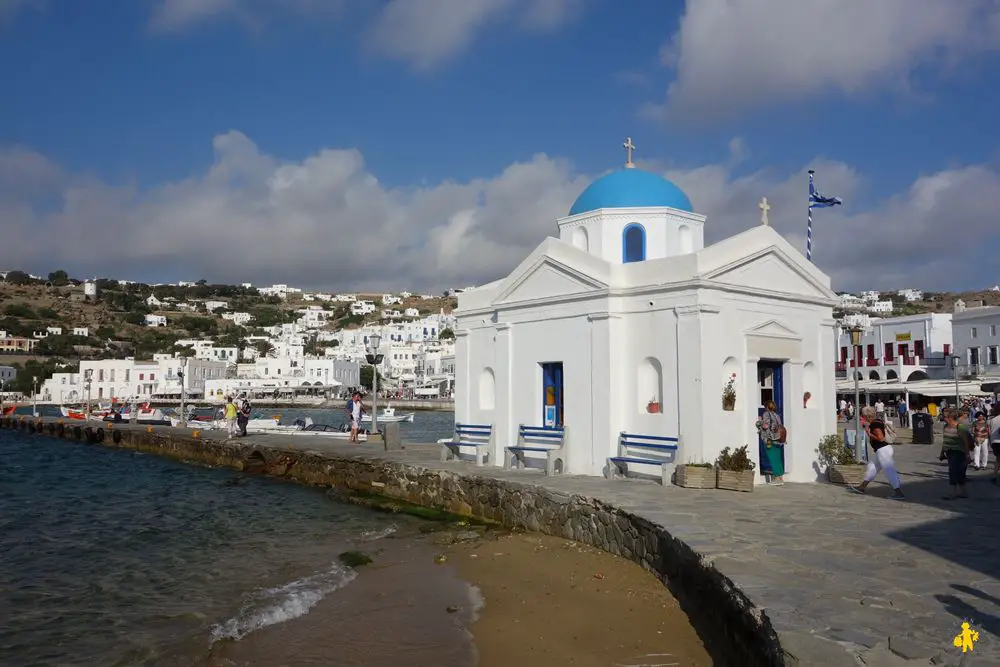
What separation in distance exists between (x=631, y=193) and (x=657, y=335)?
4621 millimetres

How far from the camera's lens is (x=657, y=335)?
48.5 ft

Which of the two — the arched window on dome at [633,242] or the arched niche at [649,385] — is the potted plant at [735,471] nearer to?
the arched niche at [649,385]

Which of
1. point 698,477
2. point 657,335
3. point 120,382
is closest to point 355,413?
point 657,335

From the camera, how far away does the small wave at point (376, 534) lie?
14461 millimetres

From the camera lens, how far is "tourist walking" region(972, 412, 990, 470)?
1794cm

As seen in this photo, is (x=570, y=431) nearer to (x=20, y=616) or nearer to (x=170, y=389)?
(x=20, y=616)

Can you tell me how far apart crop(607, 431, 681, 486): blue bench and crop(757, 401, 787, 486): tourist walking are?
5.42ft

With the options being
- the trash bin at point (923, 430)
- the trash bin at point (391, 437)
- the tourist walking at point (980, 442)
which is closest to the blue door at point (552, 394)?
the trash bin at point (391, 437)

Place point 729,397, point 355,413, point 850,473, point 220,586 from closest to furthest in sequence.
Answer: point 220,586 < point 729,397 < point 850,473 < point 355,413

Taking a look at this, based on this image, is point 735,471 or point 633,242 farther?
point 633,242

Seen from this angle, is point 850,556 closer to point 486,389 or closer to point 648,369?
point 648,369

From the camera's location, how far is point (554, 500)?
1288 centimetres

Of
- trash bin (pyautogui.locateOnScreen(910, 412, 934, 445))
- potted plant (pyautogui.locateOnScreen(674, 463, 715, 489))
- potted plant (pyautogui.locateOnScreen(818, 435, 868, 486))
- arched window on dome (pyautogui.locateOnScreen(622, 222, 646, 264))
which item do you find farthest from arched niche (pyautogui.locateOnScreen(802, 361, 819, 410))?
trash bin (pyautogui.locateOnScreen(910, 412, 934, 445))

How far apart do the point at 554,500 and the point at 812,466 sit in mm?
6194
